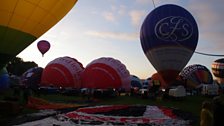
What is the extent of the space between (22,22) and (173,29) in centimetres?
1768

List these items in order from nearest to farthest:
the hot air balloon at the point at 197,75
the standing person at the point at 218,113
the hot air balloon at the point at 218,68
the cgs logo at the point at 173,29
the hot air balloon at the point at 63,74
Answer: the standing person at the point at 218,113 < the cgs logo at the point at 173,29 < the hot air balloon at the point at 63,74 < the hot air balloon at the point at 197,75 < the hot air balloon at the point at 218,68

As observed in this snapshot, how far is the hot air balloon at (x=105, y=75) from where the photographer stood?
2889 centimetres

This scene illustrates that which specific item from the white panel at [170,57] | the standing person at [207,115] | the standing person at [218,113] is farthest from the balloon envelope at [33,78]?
the standing person at [207,115]

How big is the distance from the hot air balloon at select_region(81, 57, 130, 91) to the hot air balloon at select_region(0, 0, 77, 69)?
1542 centimetres

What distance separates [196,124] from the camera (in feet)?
41.3

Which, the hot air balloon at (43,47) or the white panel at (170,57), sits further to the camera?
the hot air balloon at (43,47)

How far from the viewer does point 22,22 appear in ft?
40.6

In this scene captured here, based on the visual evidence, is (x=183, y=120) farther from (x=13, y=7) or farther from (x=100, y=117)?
(x=13, y=7)

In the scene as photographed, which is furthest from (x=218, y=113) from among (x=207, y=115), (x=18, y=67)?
(x=18, y=67)

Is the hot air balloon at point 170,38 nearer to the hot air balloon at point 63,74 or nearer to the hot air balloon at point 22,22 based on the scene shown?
the hot air balloon at point 63,74

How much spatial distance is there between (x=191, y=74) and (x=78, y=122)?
39.6m

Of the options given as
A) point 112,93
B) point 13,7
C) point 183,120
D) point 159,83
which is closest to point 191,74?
point 159,83

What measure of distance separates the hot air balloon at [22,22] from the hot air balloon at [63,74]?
57.5ft

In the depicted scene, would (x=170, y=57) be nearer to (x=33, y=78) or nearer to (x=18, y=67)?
(x=33, y=78)
